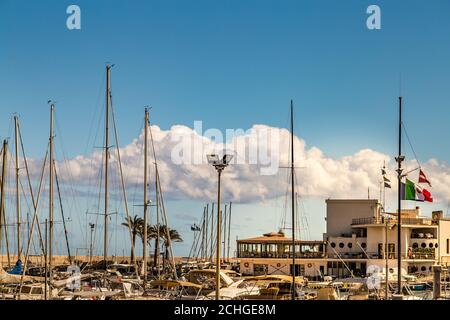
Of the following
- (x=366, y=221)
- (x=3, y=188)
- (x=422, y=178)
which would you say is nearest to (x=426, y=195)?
(x=422, y=178)

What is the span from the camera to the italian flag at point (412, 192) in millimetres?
50312

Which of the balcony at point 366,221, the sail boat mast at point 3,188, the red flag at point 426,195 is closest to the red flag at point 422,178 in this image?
the red flag at point 426,195

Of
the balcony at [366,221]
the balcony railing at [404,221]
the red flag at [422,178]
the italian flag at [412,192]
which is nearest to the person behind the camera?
the italian flag at [412,192]

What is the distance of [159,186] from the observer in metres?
67.5

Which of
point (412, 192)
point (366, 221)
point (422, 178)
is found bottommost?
point (366, 221)

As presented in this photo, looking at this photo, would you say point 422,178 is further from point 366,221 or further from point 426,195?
point 366,221

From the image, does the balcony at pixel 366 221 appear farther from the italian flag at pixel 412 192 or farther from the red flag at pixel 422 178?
the italian flag at pixel 412 192

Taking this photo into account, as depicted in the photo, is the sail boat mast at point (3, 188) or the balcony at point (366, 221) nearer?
the sail boat mast at point (3, 188)

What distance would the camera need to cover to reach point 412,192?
50656mm

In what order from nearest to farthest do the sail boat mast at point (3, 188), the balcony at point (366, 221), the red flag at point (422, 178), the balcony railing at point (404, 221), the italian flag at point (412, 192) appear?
the italian flag at point (412, 192) → the red flag at point (422, 178) → the sail boat mast at point (3, 188) → the balcony railing at point (404, 221) → the balcony at point (366, 221)

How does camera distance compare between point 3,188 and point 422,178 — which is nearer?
point 422,178
